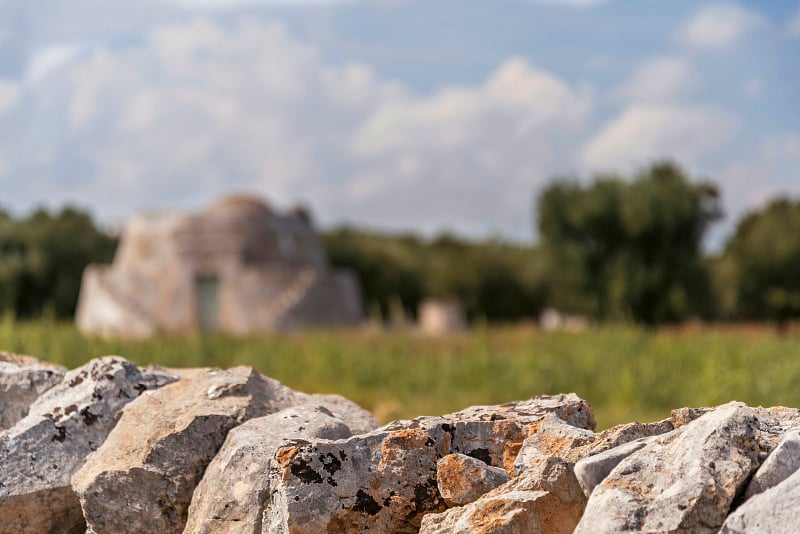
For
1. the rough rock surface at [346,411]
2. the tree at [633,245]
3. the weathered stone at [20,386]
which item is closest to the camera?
the rough rock surface at [346,411]

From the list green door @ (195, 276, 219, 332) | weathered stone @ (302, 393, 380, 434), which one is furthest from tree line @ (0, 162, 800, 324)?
weathered stone @ (302, 393, 380, 434)

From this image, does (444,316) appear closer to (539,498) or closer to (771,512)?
(539,498)

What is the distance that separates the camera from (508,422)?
356cm

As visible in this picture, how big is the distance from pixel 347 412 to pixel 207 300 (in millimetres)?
24374

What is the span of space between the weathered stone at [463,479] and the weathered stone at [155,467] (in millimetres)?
1037

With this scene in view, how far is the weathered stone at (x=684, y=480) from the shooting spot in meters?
2.67

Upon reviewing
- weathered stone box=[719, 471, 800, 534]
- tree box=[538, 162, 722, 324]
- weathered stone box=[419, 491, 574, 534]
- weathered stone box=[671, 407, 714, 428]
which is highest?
weathered stone box=[671, 407, 714, 428]

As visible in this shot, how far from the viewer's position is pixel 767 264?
140 feet

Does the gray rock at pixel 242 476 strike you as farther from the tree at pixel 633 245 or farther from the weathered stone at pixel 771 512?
the tree at pixel 633 245

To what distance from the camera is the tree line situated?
34.5m

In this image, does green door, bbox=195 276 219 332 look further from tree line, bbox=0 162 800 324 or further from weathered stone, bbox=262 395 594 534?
weathered stone, bbox=262 395 594 534

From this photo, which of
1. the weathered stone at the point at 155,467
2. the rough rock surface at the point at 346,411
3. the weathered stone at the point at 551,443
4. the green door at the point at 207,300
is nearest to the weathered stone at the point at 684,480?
the weathered stone at the point at 551,443

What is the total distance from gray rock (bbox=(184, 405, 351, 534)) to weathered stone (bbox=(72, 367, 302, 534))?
113 millimetres

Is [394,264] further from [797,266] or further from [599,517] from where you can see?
[599,517]
